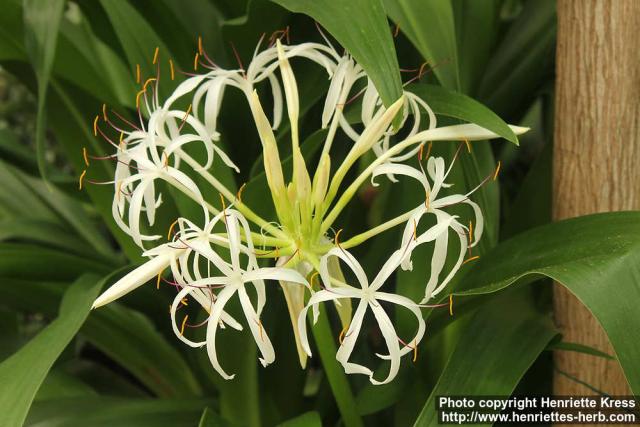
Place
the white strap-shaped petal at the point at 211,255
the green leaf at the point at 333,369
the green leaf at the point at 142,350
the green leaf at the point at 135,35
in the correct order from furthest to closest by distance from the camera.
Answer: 1. the green leaf at the point at 142,350
2. the green leaf at the point at 135,35
3. the green leaf at the point at 333,369
4. the white strap-shaped petal at the point at 211,255

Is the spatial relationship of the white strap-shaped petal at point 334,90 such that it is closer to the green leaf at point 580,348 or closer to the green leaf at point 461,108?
the green leaf at point 461,108

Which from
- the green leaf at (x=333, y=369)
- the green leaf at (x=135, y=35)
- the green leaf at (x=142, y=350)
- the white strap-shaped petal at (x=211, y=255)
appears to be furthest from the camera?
the green leaf at (x=142, y=350)

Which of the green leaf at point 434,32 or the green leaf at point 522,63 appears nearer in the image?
the green leaf at point 434,32

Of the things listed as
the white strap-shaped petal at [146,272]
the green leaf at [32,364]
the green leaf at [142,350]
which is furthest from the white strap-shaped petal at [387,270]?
the green leaf at [142,350]

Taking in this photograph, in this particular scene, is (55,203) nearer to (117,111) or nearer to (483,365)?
(117,111)

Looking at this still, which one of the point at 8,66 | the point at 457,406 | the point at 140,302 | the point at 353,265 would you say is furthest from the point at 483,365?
the point at 8,66
